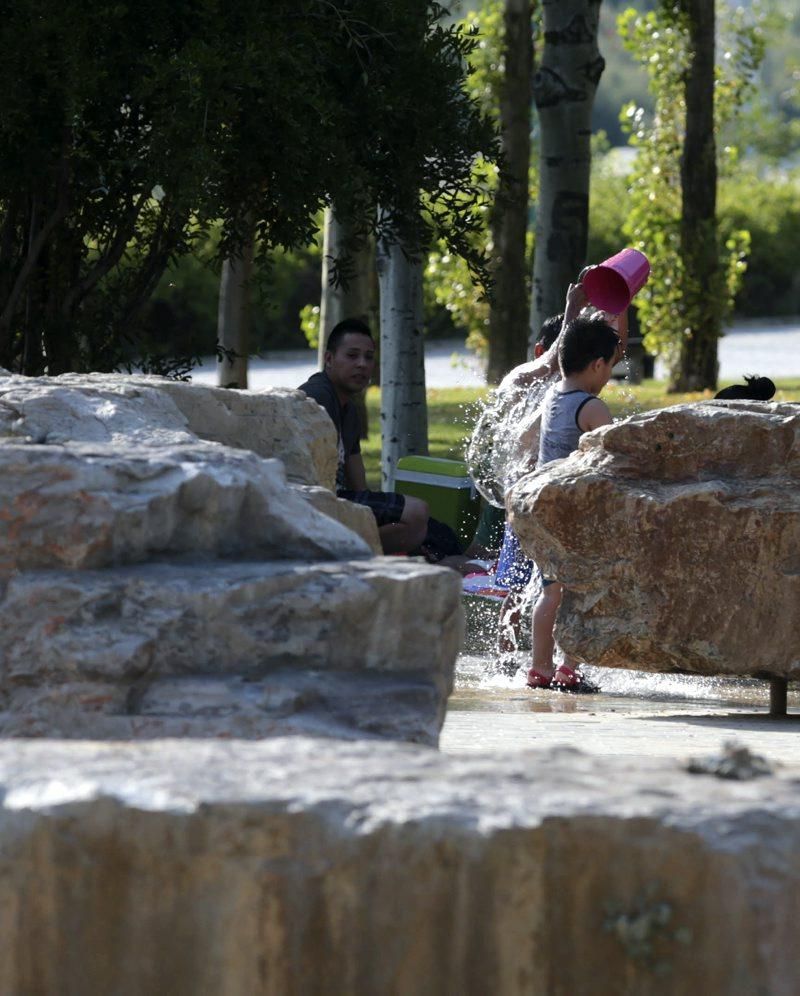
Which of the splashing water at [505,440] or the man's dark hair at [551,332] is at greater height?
the man's dark hair at [551,332]

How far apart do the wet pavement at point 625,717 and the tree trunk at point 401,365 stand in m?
3.84

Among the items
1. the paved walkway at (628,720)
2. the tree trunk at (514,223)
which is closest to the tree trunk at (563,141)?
the paved walkway at (628,720)

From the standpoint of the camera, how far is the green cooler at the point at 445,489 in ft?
31.3

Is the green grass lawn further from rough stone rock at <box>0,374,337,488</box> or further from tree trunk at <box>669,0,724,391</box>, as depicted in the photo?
rough stone rock at <box>0,374,337,488</box>

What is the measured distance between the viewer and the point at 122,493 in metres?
3.40

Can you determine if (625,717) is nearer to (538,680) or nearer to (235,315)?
(538,680)

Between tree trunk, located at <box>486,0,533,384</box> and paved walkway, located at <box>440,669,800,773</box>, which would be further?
tree trunk, located at <box>486,0,533,384</box>

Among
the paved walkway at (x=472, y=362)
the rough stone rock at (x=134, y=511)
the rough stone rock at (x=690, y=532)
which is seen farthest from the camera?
the paved walkway at (x=472, y=362)

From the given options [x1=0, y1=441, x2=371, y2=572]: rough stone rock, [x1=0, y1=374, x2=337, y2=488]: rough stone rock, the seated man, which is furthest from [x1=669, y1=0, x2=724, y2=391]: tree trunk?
[x1=0, y1=441, x2=371, y2=572]: rough stone rock

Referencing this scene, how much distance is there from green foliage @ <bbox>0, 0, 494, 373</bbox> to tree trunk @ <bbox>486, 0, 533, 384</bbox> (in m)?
8.96

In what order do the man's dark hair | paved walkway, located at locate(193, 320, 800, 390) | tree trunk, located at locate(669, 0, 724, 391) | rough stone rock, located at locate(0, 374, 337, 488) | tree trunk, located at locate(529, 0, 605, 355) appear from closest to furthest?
rough stone rock, located at locate(0, 374, 337, 488), the man's dark hair, tree trunk, located at locate(529, 0, 605, 355), tree trunk, located at locate(669, 0, 724, 391), paved walkway, located at locate(193, 320, 800, 390)

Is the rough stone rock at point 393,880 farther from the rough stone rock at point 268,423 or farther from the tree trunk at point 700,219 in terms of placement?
the tree trunk at point 700,219

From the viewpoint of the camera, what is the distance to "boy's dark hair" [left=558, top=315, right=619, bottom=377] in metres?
6.88

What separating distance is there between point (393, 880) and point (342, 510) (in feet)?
8.90
